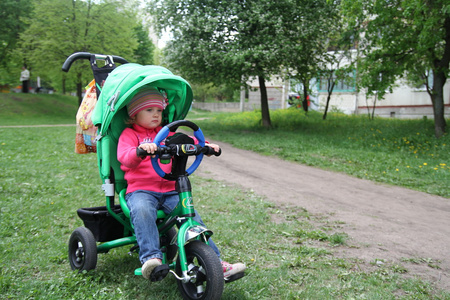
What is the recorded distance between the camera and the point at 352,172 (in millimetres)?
9656

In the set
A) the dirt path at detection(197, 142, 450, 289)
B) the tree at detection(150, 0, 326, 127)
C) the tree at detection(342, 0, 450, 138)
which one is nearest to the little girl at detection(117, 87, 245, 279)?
the dirt path at detection(197, 142, 450, 289)

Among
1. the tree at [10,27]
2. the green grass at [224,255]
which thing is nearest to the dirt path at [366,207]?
the green grass at [224,255]

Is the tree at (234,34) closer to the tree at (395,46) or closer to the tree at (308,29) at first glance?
the tree at (308,29)

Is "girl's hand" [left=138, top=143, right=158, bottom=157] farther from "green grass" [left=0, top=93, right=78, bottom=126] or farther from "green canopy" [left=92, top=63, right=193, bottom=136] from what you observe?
"green grass" [left=0, top=93, right=78, bottom=126]

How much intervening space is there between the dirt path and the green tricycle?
2123 millimetres

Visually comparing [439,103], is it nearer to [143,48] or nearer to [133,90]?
[133,90]

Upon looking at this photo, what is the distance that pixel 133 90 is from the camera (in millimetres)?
3459

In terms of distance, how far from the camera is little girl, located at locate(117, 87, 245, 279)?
10.6 feet

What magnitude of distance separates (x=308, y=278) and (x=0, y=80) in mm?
28101

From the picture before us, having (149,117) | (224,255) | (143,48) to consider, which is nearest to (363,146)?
(224,255)

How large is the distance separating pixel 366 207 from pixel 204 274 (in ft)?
14.8

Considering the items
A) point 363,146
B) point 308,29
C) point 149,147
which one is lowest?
point 363,146

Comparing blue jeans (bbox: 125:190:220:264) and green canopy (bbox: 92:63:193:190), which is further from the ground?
green canopy (bbox: 92:63:193:190)

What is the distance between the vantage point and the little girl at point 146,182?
3234 mm
